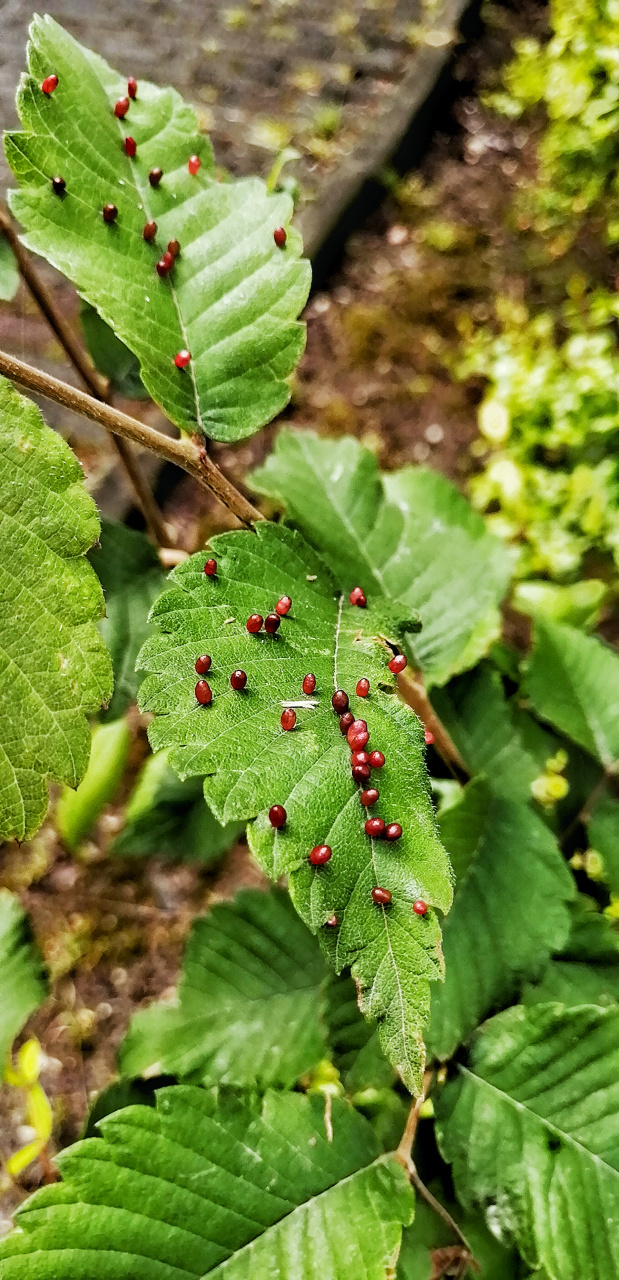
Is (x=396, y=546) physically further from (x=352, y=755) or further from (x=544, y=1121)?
(x=544, y=1121)

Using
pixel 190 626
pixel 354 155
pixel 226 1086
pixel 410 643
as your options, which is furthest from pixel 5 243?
pixel 354 155

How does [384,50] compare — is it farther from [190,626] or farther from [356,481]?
[190,626]

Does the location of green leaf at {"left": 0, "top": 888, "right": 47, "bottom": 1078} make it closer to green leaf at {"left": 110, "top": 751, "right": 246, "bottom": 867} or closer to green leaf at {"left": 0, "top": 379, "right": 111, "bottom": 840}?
green leaf at {"left": 110, "top": 751, "right": 246, "bottom": 867}

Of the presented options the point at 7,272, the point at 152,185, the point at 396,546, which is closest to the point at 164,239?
the point at 152,185

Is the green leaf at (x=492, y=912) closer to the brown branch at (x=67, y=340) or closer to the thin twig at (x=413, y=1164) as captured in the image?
the thin twig at (x=413, y=1164)

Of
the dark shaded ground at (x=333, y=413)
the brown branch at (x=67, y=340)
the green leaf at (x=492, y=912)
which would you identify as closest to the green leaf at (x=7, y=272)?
the brown branch at (x=67, y=340)
